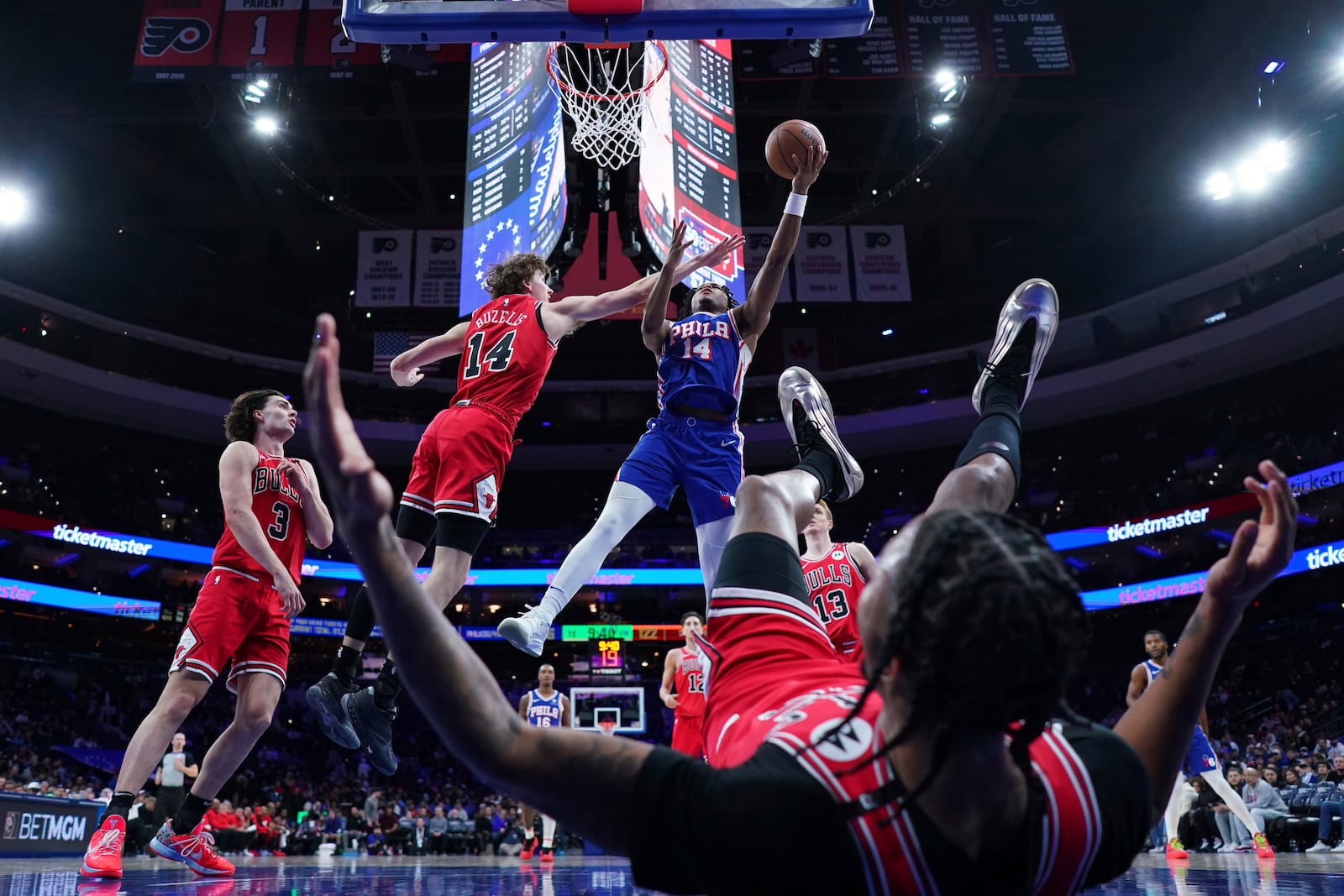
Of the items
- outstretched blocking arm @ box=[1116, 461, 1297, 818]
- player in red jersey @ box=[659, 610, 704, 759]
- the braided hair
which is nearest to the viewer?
the braided hair

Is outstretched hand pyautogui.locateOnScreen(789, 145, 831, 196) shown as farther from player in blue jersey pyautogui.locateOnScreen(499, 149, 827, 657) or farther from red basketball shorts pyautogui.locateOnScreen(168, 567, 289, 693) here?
red basketball shorts pyautogui.locateOnScreen(168, 567, 289, 693)

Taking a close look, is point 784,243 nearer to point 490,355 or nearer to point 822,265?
point 490,355

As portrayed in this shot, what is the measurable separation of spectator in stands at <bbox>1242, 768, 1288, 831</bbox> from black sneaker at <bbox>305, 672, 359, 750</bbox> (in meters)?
11.4

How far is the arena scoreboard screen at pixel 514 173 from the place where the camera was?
33.5 feet

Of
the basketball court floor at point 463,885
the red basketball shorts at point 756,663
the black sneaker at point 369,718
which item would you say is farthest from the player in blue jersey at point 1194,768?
the red basketball shorts at point 756,663

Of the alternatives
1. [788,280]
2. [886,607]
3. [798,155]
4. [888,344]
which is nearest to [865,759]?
[886,607]

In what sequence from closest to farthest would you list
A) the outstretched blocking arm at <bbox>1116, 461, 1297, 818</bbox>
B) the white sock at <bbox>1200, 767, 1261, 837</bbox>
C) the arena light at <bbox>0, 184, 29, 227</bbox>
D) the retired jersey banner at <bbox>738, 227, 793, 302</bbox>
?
the outstretched blocking arm at <bbox>1116, 461, 1297, 818</bbox> < the white sock at <bbox>1200, 767, 1261, 837</bbox> < the retired jersey banner at <bbox>738, 227, 793, 302</bbox> < the arena light at <bbox>0, 184, 29, 227</bbox>

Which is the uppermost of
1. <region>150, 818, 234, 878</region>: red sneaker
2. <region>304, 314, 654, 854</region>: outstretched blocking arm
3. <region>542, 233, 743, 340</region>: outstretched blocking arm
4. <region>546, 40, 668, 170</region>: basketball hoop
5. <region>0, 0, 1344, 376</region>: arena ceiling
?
<region>0, 0, 1344, 376</region>: arena ceiling

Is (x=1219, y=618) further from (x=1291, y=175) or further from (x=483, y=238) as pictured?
(x=1291, y=175)

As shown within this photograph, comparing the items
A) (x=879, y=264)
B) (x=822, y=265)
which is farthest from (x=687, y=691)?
(x=879, y=264)

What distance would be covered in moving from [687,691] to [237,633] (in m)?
4.79

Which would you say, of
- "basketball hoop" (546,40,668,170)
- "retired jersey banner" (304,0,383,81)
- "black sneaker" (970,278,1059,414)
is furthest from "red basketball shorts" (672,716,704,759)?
"retired jersey banner" (304,0,383,81)

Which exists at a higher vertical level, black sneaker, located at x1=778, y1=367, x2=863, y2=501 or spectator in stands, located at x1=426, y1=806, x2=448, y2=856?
black sneaker, located at x1=778, y1=367, x2=863, y2=501

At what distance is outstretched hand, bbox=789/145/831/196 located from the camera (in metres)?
4.82
